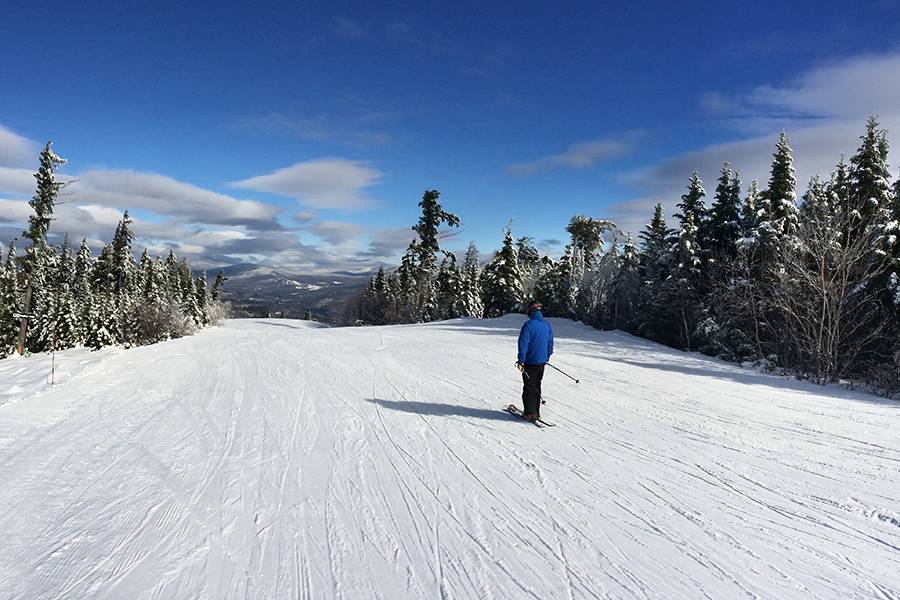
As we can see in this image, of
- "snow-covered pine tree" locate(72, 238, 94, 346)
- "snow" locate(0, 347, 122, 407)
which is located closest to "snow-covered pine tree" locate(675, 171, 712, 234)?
"snow" locate(0, 347, 122, 407)

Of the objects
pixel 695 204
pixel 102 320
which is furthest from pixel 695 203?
pixel 102 320

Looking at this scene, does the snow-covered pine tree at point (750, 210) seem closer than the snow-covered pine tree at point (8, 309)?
Yes

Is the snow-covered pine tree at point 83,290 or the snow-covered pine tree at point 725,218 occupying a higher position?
the snow-covered pine tree at point 725,218

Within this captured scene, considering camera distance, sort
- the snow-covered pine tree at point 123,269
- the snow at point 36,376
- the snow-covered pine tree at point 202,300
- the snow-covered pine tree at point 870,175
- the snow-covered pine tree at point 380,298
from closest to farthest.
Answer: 1. the snow at point 36,376
2. the snow-covered pine tree at point 870,175
3. the snow-covered pine tree at point 123,269
4. the snow-covered pine tree at point 202,300
5. the snow-covered pine tree at point 380,298

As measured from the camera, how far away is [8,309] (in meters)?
39.8

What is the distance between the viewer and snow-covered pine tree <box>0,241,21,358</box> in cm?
3962

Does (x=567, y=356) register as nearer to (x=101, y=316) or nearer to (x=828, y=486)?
(x=828, y=486)

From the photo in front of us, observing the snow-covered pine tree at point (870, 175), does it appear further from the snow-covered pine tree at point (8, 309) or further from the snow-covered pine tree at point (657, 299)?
the snow-covered pine tree at point (8, 309)

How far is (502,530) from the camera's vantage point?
432cm

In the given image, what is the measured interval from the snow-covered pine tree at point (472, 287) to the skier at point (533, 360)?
36.9 metres

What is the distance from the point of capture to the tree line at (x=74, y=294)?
3284 centimetres

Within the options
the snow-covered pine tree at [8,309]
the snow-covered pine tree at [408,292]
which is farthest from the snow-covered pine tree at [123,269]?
the snow-covered pine tree at [408,292]

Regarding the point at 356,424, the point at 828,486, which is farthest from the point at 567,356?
the point at 828,486

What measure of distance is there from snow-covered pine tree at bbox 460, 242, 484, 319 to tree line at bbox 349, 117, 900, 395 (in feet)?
0.77
